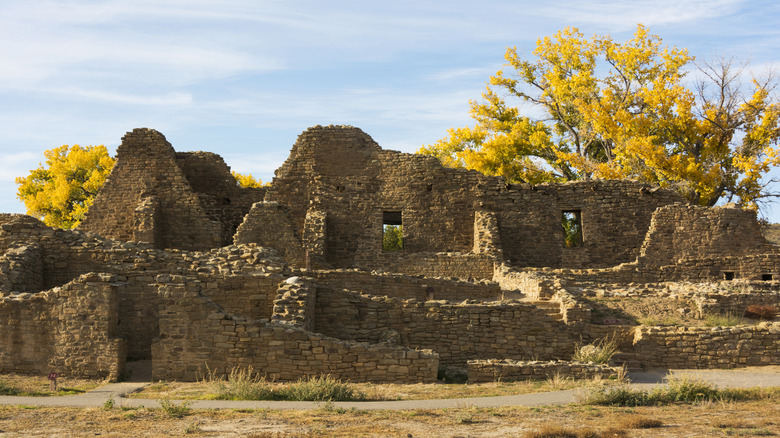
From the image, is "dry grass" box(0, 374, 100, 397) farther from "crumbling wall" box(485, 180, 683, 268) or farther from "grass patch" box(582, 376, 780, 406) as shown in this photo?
"crumbling wall" box(485, 180, 683, 268)

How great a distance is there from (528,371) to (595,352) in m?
1.72

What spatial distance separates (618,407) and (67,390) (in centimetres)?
803

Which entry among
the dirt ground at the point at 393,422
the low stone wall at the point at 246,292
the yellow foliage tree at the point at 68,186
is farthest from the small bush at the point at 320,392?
the yellow foliage tree at the point at 68,186

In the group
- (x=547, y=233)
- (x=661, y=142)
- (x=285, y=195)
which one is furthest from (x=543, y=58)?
(x=285, y=195)

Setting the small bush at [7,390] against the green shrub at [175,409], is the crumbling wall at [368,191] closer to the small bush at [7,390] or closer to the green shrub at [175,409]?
the small bush at [7,390]

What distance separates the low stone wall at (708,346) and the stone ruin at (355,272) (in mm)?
29

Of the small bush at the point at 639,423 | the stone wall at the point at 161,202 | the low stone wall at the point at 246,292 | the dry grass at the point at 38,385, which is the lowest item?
the small bush at the point at 639,423

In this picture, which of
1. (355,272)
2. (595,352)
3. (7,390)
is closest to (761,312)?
(595,352)

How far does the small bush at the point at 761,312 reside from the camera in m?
18.9

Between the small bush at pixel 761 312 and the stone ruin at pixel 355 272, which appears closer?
the stone ruin at pixel 355 272

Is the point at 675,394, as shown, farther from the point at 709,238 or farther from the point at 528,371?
the point at 709,238

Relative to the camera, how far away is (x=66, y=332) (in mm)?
14555

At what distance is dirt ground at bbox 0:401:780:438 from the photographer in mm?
10367

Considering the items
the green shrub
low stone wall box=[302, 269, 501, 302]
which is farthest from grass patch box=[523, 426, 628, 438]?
low stone wall box=[302, 269, 501, 302]
